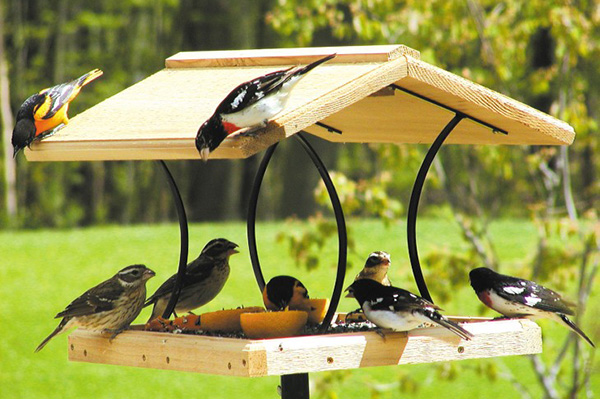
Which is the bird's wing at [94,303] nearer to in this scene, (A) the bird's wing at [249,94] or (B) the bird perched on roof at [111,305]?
(B) the bird perched on roof at [111,305]

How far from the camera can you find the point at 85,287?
11617 millimetres

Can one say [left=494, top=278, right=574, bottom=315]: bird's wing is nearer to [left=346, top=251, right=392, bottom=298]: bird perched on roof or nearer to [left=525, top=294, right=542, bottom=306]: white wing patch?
[left=525, top=294, right=542, bottom=306]: white wing patch

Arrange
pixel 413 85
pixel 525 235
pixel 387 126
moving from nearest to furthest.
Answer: pixel 413 85 < pixel 387 126 < pixel 525 235

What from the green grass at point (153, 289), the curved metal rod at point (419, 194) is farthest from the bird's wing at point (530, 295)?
the green grass at point (153, 289)

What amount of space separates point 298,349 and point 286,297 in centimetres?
69

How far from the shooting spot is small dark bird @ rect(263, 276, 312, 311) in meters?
4.01

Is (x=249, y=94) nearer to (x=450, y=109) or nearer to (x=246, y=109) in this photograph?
(x=246, y=109)

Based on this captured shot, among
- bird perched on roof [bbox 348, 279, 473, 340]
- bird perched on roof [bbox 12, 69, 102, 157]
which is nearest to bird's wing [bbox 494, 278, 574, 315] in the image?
bird perched on roof [bbox 348, 279, 473, 340]

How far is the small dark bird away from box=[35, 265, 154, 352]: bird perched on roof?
0.52 m

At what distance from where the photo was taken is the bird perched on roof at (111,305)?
3.91 metres

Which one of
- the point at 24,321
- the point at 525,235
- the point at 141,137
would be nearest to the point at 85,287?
the point at 24,321

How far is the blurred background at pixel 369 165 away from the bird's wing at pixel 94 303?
277cm

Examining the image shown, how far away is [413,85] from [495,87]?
3.71 meters

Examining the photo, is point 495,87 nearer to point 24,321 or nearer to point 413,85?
point 413,85
